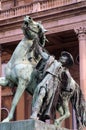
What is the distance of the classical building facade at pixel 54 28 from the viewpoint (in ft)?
81.3

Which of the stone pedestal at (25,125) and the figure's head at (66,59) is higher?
the figure's head at (66,59)

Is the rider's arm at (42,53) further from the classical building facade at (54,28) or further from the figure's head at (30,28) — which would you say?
the classical building facade at (54,28)

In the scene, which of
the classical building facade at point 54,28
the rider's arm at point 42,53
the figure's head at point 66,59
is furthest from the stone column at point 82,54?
the rider's arm at point 42,53

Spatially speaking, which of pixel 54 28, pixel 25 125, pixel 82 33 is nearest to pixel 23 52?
pixel 25 125

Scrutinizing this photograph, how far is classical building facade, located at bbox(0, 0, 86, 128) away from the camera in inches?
975

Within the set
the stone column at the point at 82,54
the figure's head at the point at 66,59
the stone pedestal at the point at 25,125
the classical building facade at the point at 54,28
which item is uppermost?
the classical building facade at the point at 54,28

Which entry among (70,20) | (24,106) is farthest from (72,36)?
(24,106)

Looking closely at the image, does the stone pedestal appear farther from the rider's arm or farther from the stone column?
the stone column

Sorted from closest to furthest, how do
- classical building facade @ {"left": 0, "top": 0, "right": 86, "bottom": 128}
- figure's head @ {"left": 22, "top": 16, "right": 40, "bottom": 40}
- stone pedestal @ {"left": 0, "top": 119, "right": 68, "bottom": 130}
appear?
stone pedestal @ {"left": 0, "top": 119, "right": 68, "bottom": 130} < figure's head @ {"left": 22, "top": 16, "right": 40, "bottom": 40} < classical building facade @ {"left": 0, "top": 0, "right": 86, "bottom": 128}

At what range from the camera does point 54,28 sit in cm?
2611

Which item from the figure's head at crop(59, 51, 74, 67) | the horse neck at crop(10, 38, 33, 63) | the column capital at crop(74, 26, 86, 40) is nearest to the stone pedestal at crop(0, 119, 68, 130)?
the horse neck at crop(10, 38, 33, 63)

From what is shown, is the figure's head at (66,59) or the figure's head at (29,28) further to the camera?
the figure's head at (66,59)

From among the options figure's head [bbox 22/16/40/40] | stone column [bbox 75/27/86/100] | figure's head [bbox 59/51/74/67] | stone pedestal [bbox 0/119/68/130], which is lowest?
stone pedestal [bbox 0/119/68/130]

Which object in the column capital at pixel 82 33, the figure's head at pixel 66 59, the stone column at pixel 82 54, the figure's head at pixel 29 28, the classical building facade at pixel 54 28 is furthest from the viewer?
the classical building facade at pixel 54 28
